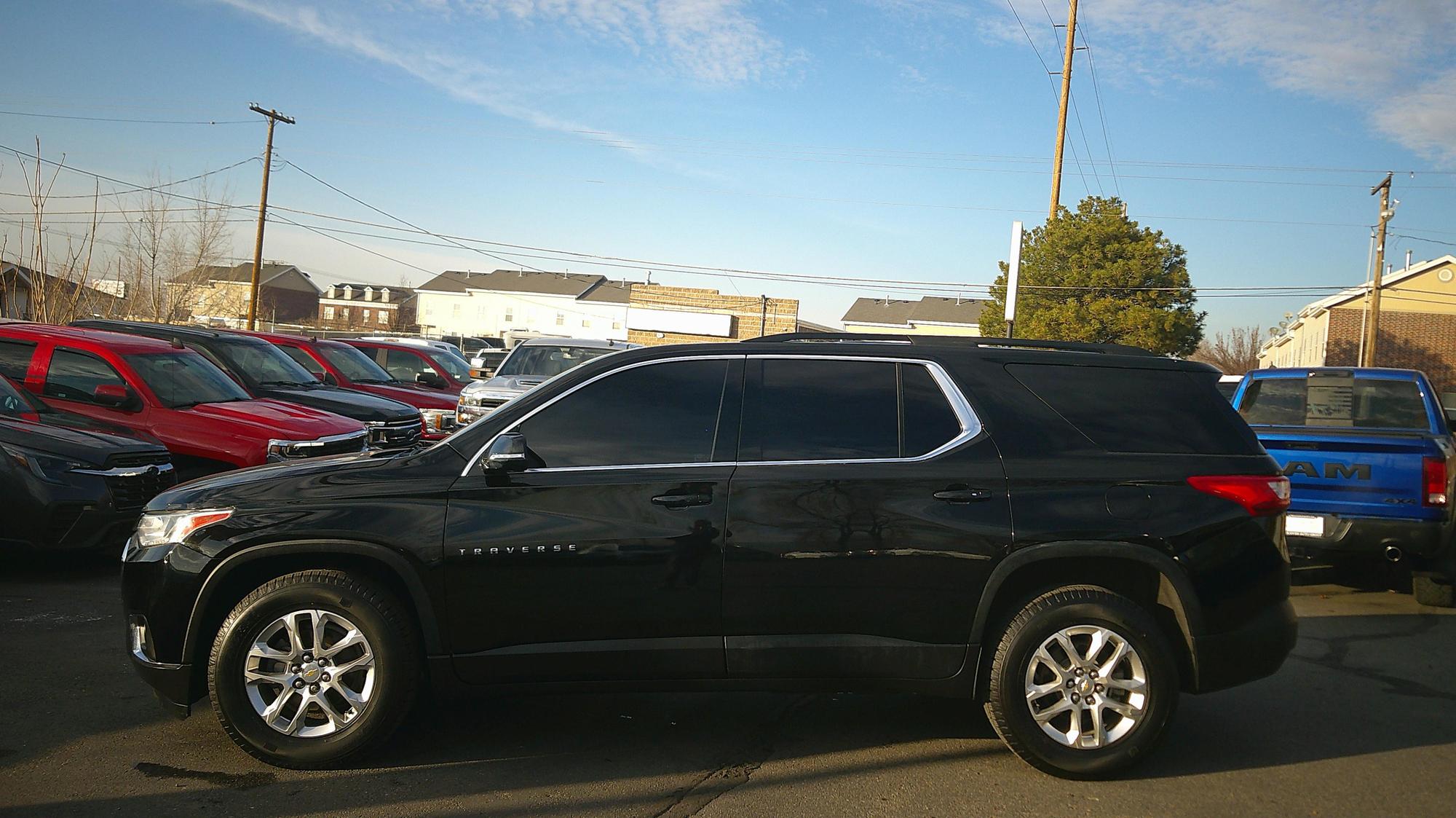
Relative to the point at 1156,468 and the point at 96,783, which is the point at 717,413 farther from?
the point at 96,783

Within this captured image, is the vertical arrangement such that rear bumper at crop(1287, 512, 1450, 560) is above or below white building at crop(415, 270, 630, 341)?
below

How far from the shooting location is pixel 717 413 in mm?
4527

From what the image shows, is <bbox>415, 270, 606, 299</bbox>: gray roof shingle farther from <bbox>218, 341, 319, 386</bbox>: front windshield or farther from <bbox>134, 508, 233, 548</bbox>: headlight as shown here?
<bbox>134, 508, 233, 548</bbox>: headlight

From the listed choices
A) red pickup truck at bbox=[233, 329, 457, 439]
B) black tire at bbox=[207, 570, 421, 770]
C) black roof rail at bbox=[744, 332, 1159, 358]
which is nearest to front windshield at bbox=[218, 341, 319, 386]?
red pickup truck at bbox=[233, 329, 457, 439]

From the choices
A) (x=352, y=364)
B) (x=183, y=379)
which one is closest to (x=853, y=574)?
(x=183, y=379)

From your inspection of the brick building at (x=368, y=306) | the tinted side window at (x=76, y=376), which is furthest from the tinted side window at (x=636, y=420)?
the brick building at (x=368, y=306)

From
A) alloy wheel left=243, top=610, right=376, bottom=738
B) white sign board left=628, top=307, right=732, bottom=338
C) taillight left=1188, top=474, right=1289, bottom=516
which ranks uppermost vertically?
white sign board left=628, top=307, right=732, bottom=338

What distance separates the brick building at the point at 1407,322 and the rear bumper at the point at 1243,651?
145ft

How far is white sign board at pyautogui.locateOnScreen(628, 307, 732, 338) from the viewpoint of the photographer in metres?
55.8

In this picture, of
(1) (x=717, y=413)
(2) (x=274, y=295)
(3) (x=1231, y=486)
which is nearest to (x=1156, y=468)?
(3) (x=1231, y=486)

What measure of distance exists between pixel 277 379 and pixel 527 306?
8157cm

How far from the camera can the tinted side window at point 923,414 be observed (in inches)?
176

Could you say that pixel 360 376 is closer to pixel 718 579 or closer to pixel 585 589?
pixel 585 589

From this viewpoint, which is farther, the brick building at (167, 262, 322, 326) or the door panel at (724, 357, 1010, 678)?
the brick building at (167, 262, 322, 326)
